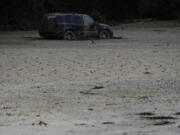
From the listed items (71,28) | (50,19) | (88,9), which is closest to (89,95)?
(71,28)

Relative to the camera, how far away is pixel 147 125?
9.62 m

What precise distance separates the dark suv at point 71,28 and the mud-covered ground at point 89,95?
16.5 m

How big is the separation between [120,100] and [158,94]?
4.21ft

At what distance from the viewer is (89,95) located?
1359 cm

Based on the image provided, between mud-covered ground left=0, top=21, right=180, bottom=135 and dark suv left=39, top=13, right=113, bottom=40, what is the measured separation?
16527 millimetres

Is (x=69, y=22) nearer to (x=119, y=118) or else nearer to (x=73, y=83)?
(x=73, y=83)

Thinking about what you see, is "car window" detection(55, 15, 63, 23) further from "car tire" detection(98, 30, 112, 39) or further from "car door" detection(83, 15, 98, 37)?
"car tire" detection(98, 30, 112, 39)

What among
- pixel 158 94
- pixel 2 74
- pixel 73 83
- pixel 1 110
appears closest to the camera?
pixel 1 110

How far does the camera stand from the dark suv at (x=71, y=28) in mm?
39903

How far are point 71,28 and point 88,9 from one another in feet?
91.4

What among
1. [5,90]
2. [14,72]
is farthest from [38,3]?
[5,90]

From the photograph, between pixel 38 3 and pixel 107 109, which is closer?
pixel 107 109

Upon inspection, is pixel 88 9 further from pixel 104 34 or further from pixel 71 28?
pixel 71 28

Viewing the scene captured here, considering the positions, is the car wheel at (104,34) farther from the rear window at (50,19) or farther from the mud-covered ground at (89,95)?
the mud-covered ground at (89,95)
